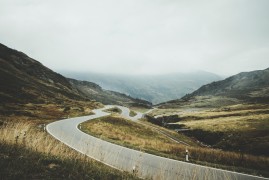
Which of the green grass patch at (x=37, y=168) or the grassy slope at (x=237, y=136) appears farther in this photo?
the grassy slope at (x=237, y=136)

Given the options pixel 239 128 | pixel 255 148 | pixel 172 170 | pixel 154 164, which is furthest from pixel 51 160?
pixel 239 128

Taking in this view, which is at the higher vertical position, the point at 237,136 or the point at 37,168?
the point at 37,168

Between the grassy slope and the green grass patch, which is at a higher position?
the green grass patch

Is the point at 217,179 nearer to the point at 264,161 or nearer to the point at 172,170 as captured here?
the point at 172,170

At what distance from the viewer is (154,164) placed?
55.5 feet

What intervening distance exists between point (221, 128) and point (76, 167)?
7079cm

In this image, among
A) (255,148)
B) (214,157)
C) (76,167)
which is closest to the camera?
(76,167)

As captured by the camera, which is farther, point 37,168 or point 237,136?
point 237,136

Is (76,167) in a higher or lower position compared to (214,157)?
higher

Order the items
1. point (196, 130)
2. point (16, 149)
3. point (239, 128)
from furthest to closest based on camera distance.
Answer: point (196, 130), point (239, 128), point (16, 149)

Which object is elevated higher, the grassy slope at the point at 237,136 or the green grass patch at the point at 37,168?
the green grass patch at the point at 37,168

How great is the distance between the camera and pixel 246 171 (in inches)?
632

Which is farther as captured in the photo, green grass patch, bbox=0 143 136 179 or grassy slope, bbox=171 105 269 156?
grassy slope, bbox=171 105 269 156

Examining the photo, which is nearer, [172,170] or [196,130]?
[172,170]
